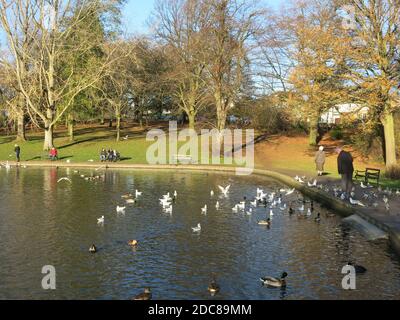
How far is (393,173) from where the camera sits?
1222 inches

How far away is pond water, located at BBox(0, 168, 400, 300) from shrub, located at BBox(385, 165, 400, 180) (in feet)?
32.9

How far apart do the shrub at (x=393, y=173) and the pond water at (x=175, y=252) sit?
10.0 metres

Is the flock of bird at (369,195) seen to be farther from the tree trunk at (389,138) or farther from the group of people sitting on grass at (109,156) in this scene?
the group of people sitting on grass at (109,156)

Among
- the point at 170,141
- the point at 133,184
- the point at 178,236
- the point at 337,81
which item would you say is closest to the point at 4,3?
the point at 170,141

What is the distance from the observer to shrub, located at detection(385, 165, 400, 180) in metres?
30.8

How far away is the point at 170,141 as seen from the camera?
54938 millimetres

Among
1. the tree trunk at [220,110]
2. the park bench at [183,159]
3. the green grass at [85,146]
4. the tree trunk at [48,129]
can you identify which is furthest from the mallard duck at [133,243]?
the tree trunk at [48,129]

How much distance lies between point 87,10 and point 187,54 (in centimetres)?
1145

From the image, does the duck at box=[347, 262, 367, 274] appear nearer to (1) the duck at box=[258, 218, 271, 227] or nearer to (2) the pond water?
(2) the pond water

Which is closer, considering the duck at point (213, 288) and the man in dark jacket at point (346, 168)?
the duck at point (213, 288)

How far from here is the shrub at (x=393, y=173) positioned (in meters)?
30.8
